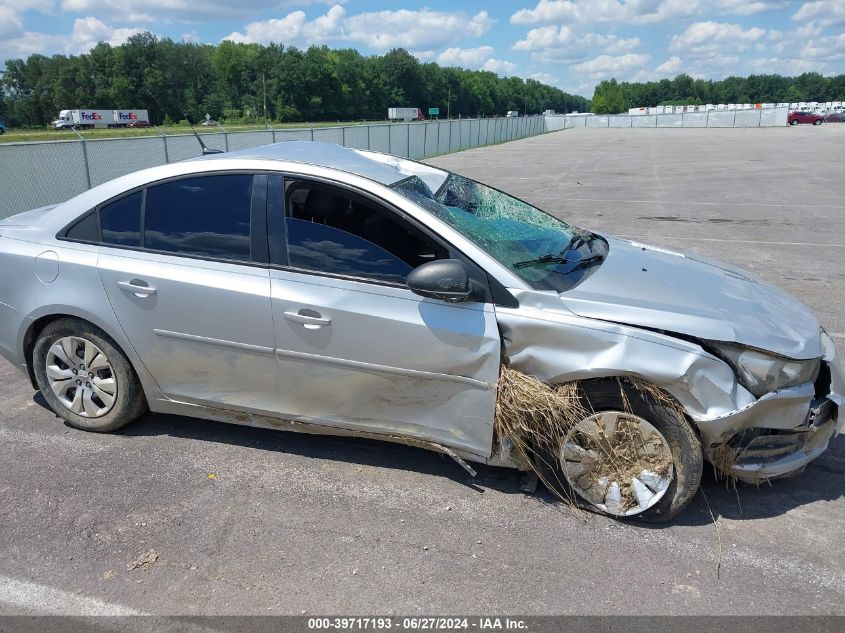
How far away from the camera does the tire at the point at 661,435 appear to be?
9.89 ft

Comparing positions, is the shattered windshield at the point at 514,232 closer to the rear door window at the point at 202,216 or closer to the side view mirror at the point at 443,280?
the side view mirror at the point at 443,280

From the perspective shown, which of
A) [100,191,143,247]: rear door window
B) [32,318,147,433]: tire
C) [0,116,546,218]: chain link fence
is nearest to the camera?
[100,191,143,247]: rear door window

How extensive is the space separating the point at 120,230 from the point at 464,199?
1.97 m

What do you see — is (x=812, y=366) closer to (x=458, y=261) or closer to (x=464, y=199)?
(x=458, y=261)

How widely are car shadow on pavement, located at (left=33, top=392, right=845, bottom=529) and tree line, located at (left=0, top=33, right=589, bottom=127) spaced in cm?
7588

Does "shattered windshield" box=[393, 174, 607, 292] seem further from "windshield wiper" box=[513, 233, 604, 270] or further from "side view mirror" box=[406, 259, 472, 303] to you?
"side view mirror" box=[406, 259, 472, 303]

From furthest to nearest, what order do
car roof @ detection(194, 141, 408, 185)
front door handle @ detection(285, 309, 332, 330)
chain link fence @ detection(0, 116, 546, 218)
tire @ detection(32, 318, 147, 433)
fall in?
chain link fence @ detection(0, 116, 546, 218), tire @ detection(32, 318, 147, 433), car roof @ detection(194, 141, 408, 185), front door handle @ detection(285, 309, 332, 330)

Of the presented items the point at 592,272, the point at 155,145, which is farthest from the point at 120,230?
the point at 155,145

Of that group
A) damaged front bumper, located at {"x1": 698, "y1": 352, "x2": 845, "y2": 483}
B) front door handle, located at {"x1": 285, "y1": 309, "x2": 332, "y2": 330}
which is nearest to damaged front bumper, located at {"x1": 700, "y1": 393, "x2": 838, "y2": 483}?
damaged front bumper, located at {"x1": 698, "y1": 352, "x2": 845, "y2": 483}

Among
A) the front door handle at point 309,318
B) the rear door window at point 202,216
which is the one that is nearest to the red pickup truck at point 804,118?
the rear door window at point 202,216

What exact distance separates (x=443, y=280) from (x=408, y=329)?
1.01 feet

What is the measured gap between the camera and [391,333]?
3.23 meters

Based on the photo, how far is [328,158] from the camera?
3734 millimetres

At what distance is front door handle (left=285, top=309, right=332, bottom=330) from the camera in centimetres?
332
